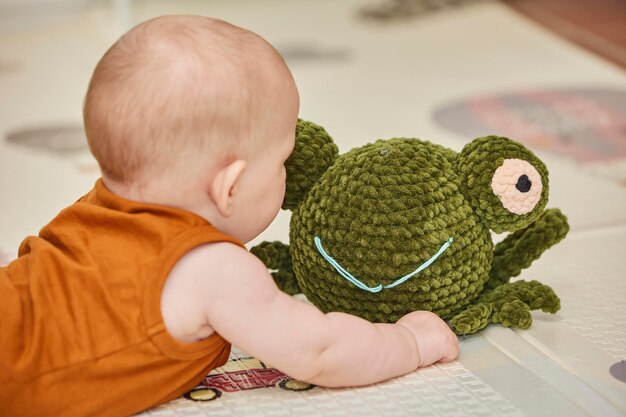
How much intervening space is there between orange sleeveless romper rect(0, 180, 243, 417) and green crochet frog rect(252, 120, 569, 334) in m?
0.12

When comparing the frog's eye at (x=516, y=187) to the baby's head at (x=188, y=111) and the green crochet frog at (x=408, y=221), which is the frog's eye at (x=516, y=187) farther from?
the baby's head at (x=188, y=111)

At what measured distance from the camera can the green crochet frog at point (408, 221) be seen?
0.83 metres

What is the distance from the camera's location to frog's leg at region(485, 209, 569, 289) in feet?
3.01

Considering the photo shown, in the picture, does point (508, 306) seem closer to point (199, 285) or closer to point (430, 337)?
point (430, 337)

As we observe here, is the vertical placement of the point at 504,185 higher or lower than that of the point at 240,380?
higher

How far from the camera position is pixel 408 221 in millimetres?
826

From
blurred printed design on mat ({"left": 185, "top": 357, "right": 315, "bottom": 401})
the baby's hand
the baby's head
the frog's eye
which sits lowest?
blurred printed design on mat ({"left": 185, "top": 357, "right": 315, "bottom": 401})

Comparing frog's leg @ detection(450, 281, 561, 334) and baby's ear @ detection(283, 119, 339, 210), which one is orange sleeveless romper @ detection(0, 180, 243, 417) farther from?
frog's leg @ detection(450, 281, 561, 334)

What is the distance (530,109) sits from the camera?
1684mm

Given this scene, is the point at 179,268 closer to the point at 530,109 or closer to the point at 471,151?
the point at 471,151

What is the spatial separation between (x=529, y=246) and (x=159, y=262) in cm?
37

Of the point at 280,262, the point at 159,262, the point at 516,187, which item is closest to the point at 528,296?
the point at 516,187

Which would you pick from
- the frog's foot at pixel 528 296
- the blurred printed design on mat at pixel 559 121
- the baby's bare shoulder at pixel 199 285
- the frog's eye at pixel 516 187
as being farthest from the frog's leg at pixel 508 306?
the blurred printed design on mat at pixel 559 121

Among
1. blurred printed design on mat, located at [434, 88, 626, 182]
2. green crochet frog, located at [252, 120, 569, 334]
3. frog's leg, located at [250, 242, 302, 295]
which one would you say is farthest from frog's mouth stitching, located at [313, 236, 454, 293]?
blurred printed design on mat, located at [434, 88, 626, 182]
